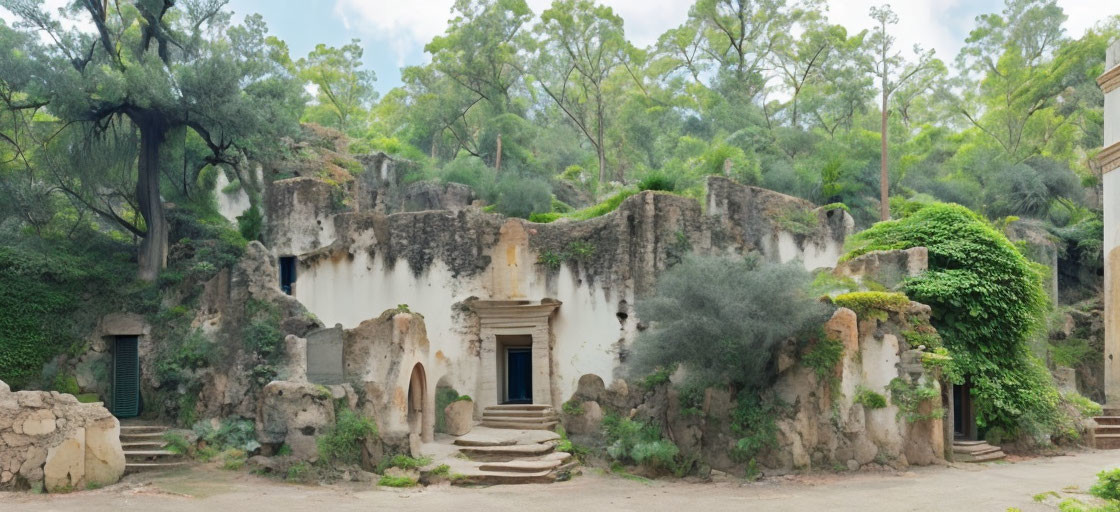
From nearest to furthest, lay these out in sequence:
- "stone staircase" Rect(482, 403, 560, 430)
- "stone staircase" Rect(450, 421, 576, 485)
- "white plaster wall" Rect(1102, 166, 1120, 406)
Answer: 1. "stone staircase" Rect(450, 421, 576, 485)
2. "stone staircase" Rect(482, 403, 560, 430)
3. "white plaster wall" Rect(1102, 166, 1120, 406)

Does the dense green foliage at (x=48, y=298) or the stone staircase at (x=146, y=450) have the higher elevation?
the dense green foliage at (x=48, y=298)

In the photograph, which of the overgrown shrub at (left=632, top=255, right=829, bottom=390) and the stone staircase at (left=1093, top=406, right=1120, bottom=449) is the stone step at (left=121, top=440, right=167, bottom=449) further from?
the stone staircase at (left=1093, top=406, right=1120, bottom=449)

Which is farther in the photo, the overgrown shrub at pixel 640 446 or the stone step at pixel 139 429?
the stone step at pixel 139 429

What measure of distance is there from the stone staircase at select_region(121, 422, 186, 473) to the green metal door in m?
1.42

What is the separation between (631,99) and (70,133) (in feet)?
78.1

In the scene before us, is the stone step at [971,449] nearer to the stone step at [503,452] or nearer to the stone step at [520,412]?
the stone step at [503,452]

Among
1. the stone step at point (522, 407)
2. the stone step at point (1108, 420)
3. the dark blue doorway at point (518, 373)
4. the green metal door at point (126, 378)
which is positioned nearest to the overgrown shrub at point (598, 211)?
the dark blue doorway at point (518, 373)

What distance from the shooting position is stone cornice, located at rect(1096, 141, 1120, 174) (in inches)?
838

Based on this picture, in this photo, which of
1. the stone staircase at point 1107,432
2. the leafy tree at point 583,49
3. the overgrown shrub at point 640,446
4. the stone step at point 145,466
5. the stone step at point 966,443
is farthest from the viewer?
the leafy tree at point 583,49

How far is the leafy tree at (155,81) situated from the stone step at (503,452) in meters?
8.46

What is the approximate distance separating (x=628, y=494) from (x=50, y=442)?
29.9 feet

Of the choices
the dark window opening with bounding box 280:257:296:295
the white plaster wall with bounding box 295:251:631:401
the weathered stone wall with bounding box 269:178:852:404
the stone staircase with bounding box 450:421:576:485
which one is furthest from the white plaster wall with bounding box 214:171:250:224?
the stone staircase with bounding box 450:421:576:485

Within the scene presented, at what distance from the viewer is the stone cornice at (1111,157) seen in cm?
2128

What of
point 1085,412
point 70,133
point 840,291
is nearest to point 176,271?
point 70,133
